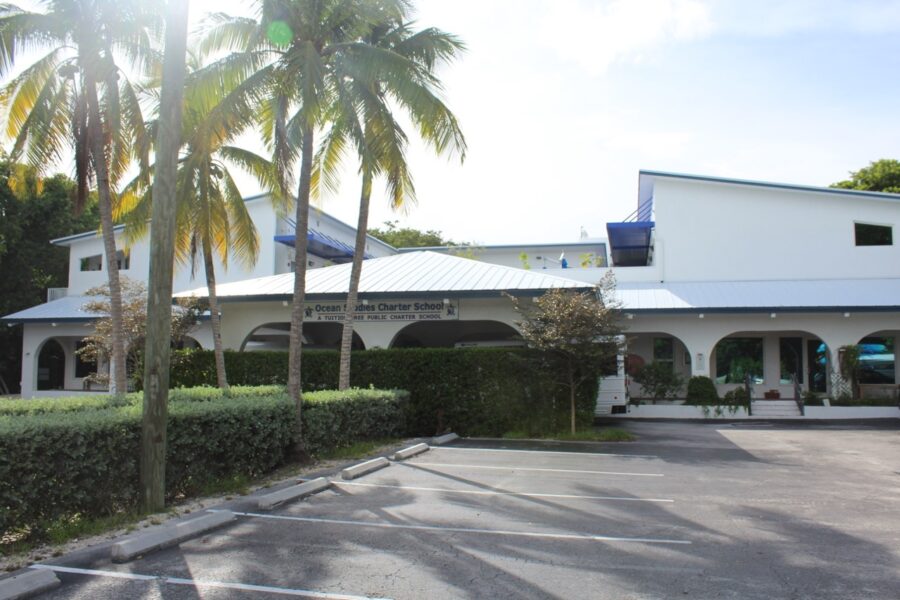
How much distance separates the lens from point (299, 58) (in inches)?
495

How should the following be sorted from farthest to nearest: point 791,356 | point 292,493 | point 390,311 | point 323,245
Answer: point 323,245 < point 791,356 < point 390,311 < point 292,493

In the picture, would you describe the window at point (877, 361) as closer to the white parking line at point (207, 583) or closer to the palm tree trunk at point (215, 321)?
the palm tree trunk at point (215, 321)

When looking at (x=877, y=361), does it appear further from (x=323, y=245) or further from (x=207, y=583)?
(x=207, y=583)

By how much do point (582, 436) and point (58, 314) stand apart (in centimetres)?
2438

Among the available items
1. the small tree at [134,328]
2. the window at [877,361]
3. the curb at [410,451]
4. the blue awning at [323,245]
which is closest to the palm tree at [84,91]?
the small tree at [134,328]

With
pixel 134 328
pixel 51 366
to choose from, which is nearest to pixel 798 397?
pixel 134 328

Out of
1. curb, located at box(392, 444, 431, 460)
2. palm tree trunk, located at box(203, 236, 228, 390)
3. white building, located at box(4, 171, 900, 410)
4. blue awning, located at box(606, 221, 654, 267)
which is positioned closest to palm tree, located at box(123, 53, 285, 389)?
palm tree trunk, located at box(203, 236, 228, 390)

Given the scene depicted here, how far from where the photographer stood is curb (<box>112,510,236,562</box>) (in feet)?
21.6

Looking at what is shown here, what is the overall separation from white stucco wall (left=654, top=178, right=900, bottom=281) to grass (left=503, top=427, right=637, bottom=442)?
1229cm

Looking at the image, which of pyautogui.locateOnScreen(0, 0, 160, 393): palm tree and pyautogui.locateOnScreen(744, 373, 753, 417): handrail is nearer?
pyautogui.locateOnScreen(0, 0, 160, 393): palm tree

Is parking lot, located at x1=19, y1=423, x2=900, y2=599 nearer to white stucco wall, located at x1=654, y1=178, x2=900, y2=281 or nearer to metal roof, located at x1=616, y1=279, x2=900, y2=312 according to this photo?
metal roof, located at x1=616, y1=279, x2=900, y2=312

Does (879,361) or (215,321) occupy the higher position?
(215,321)

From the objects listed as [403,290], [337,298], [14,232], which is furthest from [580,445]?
[14,232]

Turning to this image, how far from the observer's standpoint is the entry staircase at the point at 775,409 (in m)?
23.1
